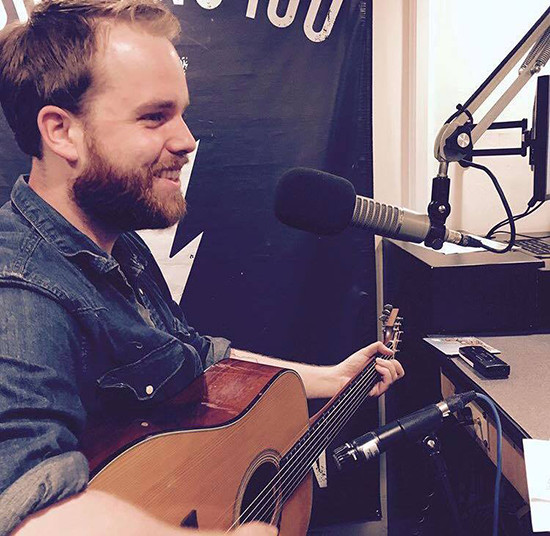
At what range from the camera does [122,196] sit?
1.05 metres

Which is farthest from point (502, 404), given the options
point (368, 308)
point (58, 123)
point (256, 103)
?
point (256, 103)

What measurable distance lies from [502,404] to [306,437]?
0.42 metres

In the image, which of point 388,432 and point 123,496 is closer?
point 123,496

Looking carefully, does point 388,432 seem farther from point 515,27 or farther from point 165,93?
point 515,27

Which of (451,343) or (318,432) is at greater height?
(451,343)

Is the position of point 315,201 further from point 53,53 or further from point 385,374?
point 385,374

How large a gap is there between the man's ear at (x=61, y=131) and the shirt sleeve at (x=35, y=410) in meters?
0.31

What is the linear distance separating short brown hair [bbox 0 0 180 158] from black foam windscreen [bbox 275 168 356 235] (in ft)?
1.31

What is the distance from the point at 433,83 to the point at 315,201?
114cm

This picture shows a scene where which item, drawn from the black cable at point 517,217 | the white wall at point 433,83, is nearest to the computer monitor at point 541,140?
the black cable at point 517,217

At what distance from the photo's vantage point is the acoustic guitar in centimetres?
85

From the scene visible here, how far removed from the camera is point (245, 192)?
1.83 m

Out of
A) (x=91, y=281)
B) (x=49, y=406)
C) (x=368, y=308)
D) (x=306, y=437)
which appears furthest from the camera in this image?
(x=368, y=308)

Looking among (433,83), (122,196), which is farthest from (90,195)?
(433,83)
